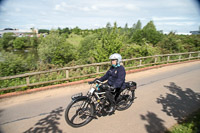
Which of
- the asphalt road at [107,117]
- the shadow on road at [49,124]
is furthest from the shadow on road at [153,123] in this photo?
the shadow on road at [49,124]

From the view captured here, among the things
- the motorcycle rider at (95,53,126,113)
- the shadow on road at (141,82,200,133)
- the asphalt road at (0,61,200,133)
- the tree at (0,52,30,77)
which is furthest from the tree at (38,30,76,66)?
the motorcycle rider at (95,53,126,113)

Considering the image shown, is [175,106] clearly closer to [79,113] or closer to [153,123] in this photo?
[153,123]

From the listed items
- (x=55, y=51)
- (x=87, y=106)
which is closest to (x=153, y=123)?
(x=87, y=106)

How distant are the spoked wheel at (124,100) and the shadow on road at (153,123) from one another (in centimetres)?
70

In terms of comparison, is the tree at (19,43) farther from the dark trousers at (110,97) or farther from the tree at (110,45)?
the dark trousers at (110,97)

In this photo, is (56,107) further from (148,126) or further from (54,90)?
(148,126)

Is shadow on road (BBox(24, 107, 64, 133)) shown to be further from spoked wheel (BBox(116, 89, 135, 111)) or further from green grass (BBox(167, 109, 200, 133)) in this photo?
green grass (BBox(167, 109, 200, 133))

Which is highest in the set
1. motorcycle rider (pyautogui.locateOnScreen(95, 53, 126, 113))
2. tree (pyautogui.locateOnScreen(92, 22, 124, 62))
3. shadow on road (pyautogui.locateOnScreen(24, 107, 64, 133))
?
tree (pyautogui.locateOnScreen(92, 22, 124, 62))

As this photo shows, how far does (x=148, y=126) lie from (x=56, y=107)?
3.20 m

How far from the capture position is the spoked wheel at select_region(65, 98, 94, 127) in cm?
362

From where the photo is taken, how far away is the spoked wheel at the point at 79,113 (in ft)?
11.9

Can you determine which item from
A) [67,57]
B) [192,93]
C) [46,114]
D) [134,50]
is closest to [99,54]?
[134,50]

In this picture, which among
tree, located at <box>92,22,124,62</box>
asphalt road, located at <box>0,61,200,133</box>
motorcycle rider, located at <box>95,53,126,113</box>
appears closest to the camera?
asphalt road, located at <box>0,61,200,133</box>

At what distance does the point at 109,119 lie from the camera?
164 inches
